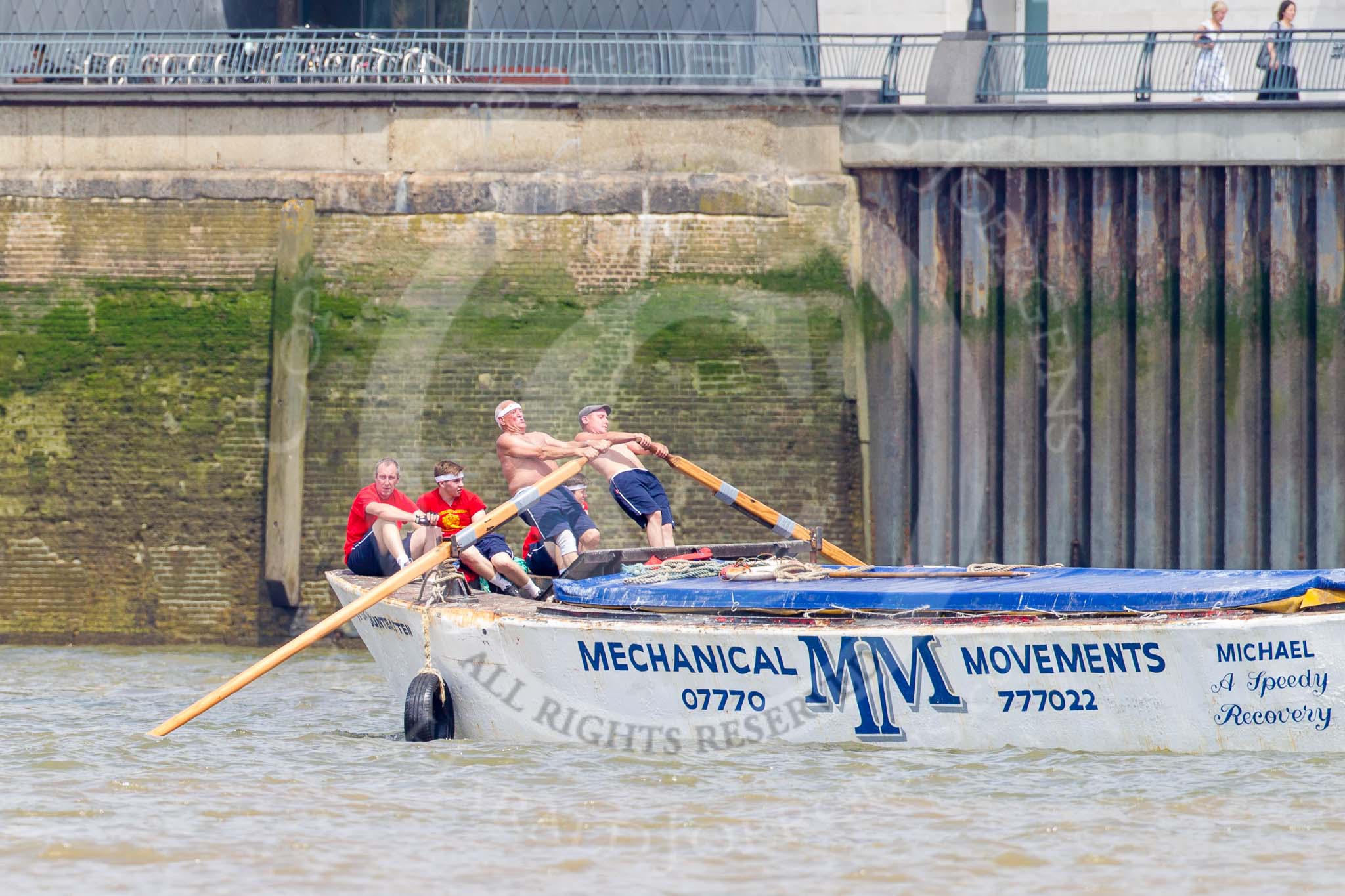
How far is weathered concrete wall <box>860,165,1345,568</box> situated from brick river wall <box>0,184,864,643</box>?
75cm

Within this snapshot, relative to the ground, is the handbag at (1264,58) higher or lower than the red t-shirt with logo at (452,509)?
higher

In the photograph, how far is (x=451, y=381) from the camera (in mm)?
15781

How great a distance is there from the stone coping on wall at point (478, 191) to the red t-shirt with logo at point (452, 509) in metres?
4.86

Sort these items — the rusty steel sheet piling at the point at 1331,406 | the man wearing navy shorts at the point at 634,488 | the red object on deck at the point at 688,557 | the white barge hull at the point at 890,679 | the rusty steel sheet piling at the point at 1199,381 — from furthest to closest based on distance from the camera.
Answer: the rusty steel sheet piling at the point at 1199,381
the rusty steel sheet piling at the point at 1331,406
the man wearing navy shorts at the point at 634,488
the red object on deck at the point at 688,557
the white barge hull at the point at 890,679

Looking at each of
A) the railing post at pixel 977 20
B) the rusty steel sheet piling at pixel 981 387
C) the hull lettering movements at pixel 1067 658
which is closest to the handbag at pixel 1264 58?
the railing post at pixel 977 20

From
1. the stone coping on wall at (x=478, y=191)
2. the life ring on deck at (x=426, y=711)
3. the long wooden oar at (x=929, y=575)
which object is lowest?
the life ring on deck at (x=426, y=711)

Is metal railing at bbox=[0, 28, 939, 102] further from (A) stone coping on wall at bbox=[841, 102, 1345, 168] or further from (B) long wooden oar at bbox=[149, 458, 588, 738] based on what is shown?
(B) long wooden oar at bbox=[149, 458, 588, 738]

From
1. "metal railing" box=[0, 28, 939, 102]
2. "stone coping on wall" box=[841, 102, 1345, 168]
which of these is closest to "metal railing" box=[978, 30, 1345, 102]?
"stone coping on wall" box=[841, 102, 1345, 168]

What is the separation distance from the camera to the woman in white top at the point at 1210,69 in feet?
53.9

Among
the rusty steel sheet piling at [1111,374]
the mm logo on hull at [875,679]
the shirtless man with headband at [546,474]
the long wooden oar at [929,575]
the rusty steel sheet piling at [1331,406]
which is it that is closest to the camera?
the mm logo on hull at [875,679]

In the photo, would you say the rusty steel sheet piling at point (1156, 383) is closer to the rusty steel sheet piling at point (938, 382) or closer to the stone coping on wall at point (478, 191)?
the rusty steel sheet piling at point (938, 382)

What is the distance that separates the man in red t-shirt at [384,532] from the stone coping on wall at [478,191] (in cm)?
430

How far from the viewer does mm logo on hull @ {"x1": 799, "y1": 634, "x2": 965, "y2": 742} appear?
30.8ft

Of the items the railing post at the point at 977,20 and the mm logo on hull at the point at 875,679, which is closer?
the mm logo on hull at the point at 875,679
